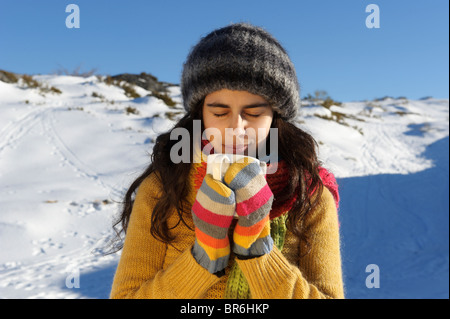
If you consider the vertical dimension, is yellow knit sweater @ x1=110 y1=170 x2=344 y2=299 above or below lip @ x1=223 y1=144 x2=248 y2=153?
below

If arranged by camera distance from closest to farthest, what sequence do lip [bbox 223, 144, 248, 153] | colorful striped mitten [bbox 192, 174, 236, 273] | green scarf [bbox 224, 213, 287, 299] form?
colorful striped mitten [bbox 192, 174, 236, 273] → green scarf [bbox 224, 213, 287, 299] → lip [bbox 223, 144, 248, 153]

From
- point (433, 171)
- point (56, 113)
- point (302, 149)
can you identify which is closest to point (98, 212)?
point (302, 149)

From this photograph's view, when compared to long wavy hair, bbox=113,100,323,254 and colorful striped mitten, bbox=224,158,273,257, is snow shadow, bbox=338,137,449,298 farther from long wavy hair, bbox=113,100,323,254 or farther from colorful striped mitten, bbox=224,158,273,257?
colorful striped mitten, bbox=224,158,273,257

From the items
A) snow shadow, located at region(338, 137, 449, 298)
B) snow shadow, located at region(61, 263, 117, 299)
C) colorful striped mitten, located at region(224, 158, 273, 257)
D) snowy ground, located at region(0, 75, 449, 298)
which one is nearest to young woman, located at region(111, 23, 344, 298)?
colorful striped mitten, located at region(224, 158, 273, 257)

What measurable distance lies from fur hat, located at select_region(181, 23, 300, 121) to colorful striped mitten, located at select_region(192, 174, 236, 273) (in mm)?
470

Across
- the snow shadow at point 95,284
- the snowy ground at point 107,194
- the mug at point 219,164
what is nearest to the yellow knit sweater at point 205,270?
the mug at point 219,164

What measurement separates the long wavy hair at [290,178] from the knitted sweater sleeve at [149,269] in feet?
0.16

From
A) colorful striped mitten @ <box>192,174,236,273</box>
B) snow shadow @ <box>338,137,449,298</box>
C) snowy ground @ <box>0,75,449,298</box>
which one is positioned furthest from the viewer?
snow shadow @ <box>338,137,449,298</box>

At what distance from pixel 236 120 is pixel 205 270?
0.59m

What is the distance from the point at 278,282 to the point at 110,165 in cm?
699

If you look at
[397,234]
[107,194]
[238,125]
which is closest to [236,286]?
[238,125]

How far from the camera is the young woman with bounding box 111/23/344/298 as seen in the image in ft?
4.02

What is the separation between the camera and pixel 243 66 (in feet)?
4.78

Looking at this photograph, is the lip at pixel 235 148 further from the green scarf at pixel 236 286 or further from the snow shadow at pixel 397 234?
the snow shadow at pixel 397 234
